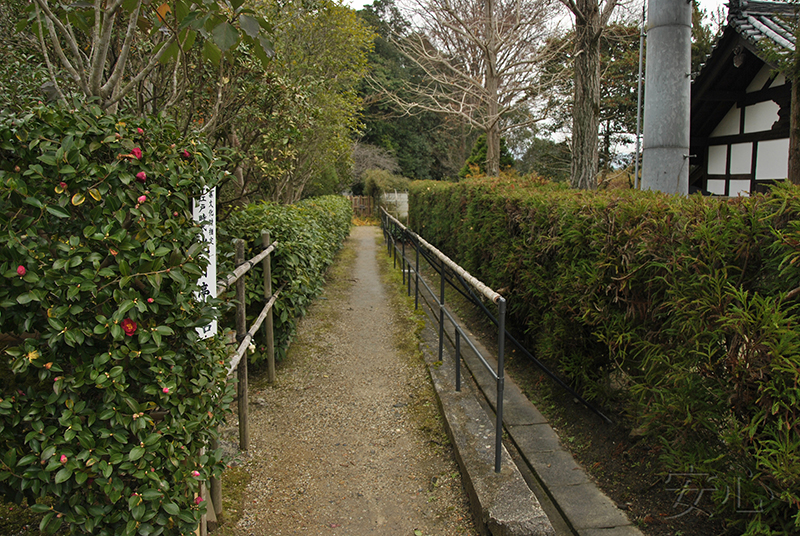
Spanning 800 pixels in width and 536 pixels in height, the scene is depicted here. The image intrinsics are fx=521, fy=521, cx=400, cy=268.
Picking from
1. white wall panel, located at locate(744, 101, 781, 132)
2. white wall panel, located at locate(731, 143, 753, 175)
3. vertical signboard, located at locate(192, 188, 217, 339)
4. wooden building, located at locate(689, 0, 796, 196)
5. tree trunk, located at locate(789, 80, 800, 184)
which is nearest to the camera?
vertical signboard, located at locate(192, 188, 217, 339)

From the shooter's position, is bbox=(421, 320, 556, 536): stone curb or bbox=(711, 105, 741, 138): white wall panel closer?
bbox=(421, 320, 556, 536): stone curb

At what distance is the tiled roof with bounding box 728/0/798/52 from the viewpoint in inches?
328

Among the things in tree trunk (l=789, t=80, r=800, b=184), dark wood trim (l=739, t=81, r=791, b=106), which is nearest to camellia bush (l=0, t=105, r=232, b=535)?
tree trunk (l=789, t=80, r=800, b=184)

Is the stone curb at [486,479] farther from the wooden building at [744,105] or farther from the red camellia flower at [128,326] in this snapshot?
the wooden building at [744,105]

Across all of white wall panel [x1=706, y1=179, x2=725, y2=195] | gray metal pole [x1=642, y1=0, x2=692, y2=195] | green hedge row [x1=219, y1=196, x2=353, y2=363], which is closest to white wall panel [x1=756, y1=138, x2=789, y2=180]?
white wall panel [x1=706, y1=179, x2=725, y2=195]

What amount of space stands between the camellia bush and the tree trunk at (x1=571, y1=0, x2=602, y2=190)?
597cm

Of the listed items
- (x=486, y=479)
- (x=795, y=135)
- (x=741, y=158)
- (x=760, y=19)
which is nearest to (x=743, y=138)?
(x=741, y=158)

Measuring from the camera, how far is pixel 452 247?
31.6ft

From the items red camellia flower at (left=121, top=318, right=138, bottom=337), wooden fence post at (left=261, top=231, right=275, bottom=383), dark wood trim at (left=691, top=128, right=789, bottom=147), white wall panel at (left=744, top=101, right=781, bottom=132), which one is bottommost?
wooden fence post at (left=261, top=231, right=275, bottom=383)

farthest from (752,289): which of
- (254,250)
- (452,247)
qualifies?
(452,247)

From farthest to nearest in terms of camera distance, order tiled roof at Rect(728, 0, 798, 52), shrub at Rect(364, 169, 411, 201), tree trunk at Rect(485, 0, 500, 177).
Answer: shrub at Rect(364, 169, 411, 201) < tree trunk at Rect(485, 0, 500, 177) < tiled roof at Rect(728, 0, 798, 52)

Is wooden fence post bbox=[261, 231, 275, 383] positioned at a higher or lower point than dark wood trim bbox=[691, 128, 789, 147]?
lower

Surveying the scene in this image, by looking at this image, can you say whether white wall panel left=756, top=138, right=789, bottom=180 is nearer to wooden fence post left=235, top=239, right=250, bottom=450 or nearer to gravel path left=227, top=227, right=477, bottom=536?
gravel path left=227, top=227, right=477, bottom=536

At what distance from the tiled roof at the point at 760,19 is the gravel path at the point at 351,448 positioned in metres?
7.62
